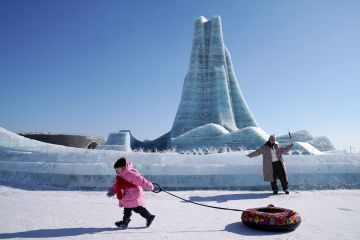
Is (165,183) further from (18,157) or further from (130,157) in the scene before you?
(18,157)

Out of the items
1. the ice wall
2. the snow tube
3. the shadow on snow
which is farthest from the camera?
the ice wall

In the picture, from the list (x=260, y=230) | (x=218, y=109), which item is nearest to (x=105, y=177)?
(x=260, y=230)

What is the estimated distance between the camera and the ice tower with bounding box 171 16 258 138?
25.0 metres

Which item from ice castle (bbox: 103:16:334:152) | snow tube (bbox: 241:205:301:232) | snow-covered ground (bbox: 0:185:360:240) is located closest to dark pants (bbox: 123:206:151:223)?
snow-covered ground (bbox: 0:185:360:240)

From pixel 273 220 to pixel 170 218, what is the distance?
144 centimetres

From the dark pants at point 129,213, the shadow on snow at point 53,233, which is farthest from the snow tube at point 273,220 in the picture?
the shadow on snow at point 53,233

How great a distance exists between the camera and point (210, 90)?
2625 cm

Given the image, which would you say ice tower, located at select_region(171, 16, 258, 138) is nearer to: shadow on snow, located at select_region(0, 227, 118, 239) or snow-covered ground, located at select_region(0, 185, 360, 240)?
snow-covered ground, located at select_region(0, 185, 360, 240)

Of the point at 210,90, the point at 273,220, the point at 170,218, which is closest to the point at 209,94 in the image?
the point at 210,90

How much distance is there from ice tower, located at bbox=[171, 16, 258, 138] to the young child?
2067 cm

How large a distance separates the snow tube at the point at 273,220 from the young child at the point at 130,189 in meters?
1.25

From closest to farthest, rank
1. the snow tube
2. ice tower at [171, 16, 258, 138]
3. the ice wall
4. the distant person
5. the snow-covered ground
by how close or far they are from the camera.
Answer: the snow-covered ground < the snow tube < the distant person < the ice wall < ice tower at [171, 16, 258, 138]

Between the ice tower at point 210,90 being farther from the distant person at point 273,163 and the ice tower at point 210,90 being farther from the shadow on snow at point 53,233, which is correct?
the shadow on snow at point 53,233

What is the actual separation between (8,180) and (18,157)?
59.0 inches
